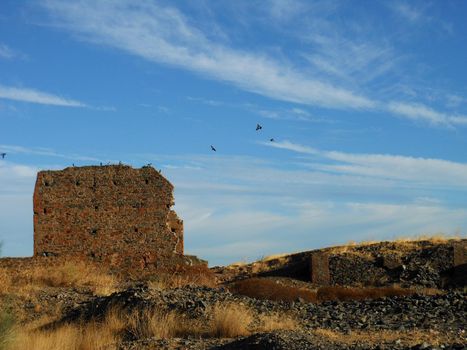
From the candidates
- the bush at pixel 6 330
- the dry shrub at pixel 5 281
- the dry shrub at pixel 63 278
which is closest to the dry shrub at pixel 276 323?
the bush at pixel 6 330

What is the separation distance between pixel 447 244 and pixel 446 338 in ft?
60.6

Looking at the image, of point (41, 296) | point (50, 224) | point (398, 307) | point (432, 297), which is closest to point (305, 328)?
point (398, 307)

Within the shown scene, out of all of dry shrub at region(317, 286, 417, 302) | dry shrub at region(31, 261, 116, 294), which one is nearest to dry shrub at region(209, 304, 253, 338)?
dry shrub at region(317, 286, 417, 302)

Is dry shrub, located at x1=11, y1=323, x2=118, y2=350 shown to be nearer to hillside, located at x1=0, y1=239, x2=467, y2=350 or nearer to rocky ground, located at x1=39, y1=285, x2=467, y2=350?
hillside, located at x1=0, y1=239, x2=467, y2=350

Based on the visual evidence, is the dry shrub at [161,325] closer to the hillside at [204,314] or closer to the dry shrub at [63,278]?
the hillside at [204,314]

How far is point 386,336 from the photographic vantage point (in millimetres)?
14398

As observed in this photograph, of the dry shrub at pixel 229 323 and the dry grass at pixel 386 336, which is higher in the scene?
the dry shrub at pixel 229 323

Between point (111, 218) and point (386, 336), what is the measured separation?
1596 centimetres

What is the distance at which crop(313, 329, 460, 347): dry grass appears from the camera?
1340cm

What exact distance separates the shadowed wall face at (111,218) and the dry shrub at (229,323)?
12.8m

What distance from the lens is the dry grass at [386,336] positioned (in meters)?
13.4

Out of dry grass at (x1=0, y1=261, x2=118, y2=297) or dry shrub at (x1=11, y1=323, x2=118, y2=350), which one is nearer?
dry shrub at (x1=11, y1=323, x2=118, y2=350)

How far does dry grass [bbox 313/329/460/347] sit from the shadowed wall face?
13.8 meters

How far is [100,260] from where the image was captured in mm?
28000
